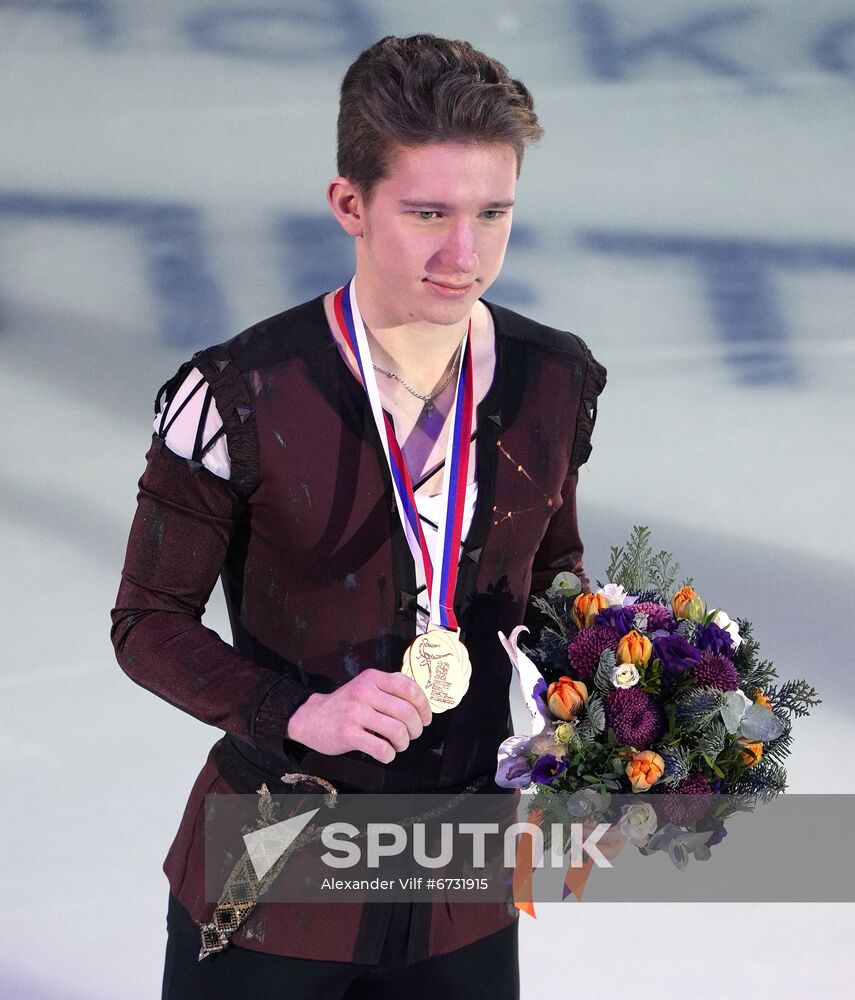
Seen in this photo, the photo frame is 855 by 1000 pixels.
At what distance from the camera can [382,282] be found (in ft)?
6.76

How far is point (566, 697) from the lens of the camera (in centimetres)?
197

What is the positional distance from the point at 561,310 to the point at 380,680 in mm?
3891

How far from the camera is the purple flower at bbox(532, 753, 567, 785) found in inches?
76.9

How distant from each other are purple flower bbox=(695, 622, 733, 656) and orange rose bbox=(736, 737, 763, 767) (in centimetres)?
12

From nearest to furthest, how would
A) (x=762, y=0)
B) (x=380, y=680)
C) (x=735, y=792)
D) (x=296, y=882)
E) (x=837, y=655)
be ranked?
1. (x=380, y=680)
2. (x=735, y=792)
3. (x=296, y=882)
4. (x=837, y=655)
5. (x=762, y=0)

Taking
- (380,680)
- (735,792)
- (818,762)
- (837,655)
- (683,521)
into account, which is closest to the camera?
(380,680)

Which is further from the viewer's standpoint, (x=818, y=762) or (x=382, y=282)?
(x=818, y=762)

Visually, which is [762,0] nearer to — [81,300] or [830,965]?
[81,300]

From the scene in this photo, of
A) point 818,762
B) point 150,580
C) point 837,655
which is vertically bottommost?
point 150,580

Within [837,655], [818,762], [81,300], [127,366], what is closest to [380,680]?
[818,762]

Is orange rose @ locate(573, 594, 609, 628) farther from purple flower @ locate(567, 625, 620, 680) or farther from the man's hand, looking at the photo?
the man's hand

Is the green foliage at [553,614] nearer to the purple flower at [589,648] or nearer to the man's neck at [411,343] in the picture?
the purple flower at [589,648]

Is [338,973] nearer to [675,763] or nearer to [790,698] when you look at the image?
[675,763]

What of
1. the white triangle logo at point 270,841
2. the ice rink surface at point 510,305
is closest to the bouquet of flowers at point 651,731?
the white triangle logo at point 270,841
